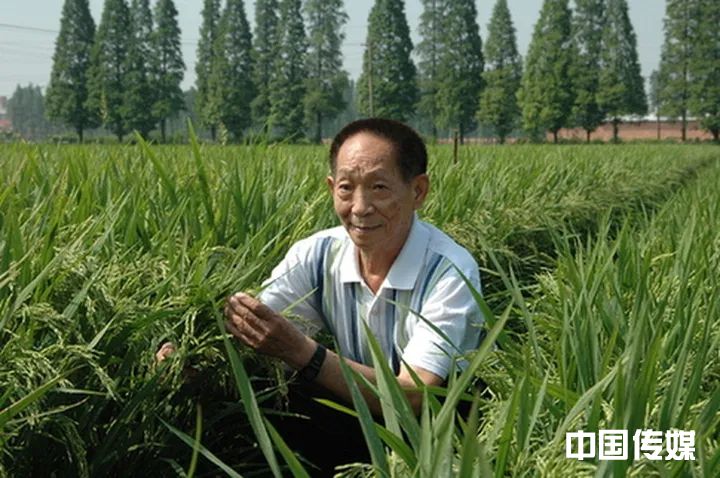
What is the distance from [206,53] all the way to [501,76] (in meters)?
13.7

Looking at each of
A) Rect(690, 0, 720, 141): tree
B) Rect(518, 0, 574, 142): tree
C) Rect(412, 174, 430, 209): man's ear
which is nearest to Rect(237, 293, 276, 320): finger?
Rect(412, 174, 430, 209): man's ear

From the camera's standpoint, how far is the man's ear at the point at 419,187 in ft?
6.49

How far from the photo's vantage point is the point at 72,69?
122ft

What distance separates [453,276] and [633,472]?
88 cm

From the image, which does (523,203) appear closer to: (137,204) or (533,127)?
(137,204)

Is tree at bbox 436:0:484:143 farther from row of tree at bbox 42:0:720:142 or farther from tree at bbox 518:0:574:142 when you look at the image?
tree at bbox 518:0:574:142

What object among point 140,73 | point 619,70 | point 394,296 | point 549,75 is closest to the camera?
point 394,296

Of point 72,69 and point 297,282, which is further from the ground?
point 72,69

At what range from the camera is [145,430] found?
1636 millimetres

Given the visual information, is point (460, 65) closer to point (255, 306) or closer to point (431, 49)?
point (431, 49)

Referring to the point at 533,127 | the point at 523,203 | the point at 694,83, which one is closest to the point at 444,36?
the point at 533,127

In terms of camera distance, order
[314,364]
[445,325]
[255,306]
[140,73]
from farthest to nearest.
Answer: [140,73] → [445,325] → [314,364] → [255,306]

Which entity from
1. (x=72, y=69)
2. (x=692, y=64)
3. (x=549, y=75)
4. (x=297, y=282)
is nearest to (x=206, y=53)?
(x=72, y=69)

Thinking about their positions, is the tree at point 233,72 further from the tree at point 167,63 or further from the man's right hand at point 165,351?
the man's right hand at point 165,351
